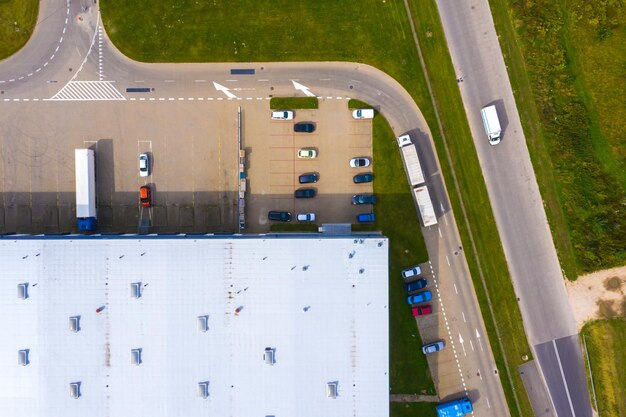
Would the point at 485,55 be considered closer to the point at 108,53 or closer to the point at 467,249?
the point at 467,249

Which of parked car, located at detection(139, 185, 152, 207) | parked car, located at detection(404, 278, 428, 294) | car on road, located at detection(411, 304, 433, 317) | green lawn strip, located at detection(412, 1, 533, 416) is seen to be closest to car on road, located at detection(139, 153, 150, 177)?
parked car, located at detection(139, 185, 152, 207)

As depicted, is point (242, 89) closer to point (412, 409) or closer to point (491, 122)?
point (491, 122)

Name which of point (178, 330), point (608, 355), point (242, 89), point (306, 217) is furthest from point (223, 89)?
point (608, 355)

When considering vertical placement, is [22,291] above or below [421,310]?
above

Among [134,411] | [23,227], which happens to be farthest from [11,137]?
[134,411]

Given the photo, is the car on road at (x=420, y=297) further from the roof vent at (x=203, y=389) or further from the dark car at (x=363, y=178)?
the roof vent at (x=203, y=389)

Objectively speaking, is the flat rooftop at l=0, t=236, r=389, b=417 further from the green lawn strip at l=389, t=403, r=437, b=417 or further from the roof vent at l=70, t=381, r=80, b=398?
the green lawn strip at l=389, t=403, r=437, b=417

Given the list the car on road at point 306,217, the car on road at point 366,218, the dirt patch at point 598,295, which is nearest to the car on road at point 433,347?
the car on road at point 366,218
